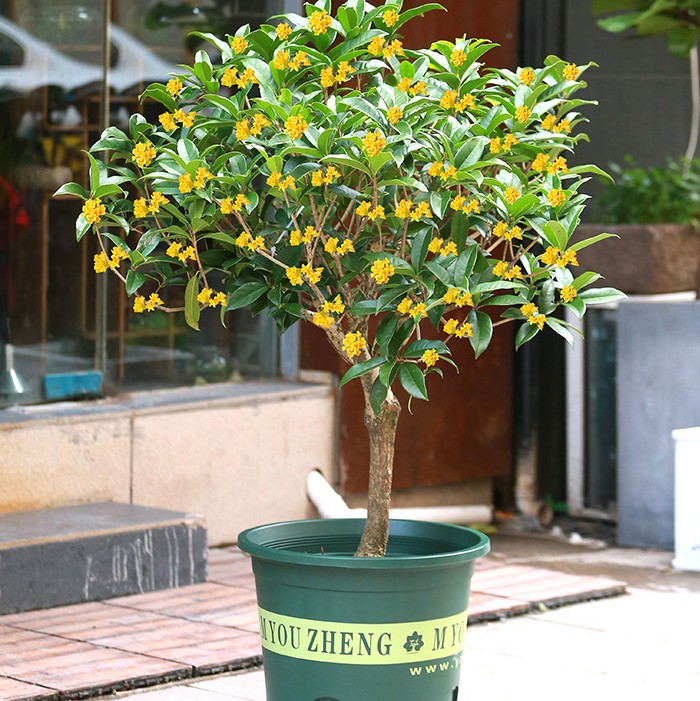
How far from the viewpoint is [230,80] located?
3.24 metres

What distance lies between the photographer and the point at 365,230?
3.33 meters

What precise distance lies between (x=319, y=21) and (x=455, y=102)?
0.37m

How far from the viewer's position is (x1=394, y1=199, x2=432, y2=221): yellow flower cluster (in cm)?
308

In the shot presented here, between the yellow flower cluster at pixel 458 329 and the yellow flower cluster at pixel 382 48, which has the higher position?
the yellow flower cluster at pixel 382 48

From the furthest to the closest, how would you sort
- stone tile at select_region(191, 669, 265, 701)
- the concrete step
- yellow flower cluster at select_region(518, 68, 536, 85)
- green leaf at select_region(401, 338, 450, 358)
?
the concrete step < stone tile at select_region(191, 669, 265, 701) < yellow flower cluster at select_region(518, 68, 536, 85) < green leaf at select_region(401, 338, 450, 358)

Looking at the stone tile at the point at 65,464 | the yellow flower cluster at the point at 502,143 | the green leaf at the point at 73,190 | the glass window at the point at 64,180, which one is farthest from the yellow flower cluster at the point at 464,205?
the glass window at the point at 64,180

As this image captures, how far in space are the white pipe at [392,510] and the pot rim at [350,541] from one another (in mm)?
2718

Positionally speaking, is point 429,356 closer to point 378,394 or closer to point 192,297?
point 378,394

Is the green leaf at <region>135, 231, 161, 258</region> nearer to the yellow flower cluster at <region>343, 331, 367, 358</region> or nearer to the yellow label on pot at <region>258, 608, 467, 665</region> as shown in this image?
the yellow flower cluster at <region>343, 331, 367, 358</region>

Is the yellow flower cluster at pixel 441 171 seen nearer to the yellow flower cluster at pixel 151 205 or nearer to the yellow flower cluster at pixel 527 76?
the yellow flower cluster at pixel 527 76

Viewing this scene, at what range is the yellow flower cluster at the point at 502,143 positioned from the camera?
3.21 metres

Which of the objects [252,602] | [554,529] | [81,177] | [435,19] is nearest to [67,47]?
[81,177]

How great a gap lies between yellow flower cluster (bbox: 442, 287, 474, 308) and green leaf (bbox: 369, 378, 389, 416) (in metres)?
0.26

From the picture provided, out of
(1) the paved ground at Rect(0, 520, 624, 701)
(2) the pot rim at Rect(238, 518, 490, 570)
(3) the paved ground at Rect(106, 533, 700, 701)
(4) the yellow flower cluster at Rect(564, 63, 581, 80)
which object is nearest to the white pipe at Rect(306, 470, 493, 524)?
(1) the paved ground at Rect(0, 520, 624, 701)
